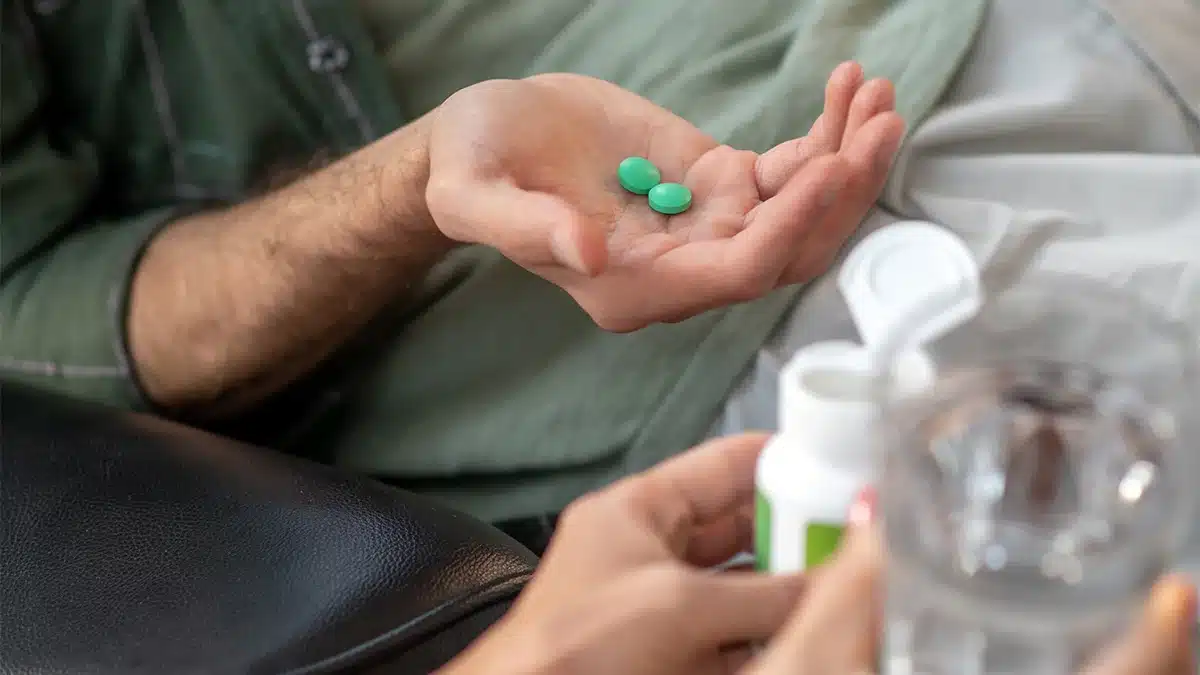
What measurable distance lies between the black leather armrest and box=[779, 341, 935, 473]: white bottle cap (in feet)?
0.69

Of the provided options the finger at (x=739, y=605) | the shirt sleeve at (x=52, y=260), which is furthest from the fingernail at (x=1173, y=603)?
the shirt sleeve at (x=52, y=260)

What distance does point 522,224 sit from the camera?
538mm

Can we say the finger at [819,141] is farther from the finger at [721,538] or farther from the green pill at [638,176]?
the finger at [721,538]

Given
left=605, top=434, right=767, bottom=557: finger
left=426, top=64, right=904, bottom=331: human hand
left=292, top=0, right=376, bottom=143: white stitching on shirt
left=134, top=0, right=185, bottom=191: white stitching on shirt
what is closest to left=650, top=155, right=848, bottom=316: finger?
left=426, top=64, right=904, bottom=331: human hand

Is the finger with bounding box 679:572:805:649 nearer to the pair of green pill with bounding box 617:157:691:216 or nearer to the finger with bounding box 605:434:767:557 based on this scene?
the finger with bounding box 605:434:767:557

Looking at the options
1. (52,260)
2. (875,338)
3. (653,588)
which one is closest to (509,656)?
(653,588)

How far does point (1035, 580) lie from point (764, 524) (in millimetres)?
91

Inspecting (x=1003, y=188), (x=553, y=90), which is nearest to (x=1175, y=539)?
(x=1003, y=188)

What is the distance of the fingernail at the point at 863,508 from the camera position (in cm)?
31

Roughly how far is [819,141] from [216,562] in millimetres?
395

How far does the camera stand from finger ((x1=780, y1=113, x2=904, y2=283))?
57cm

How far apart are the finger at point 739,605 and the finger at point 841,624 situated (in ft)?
0.10

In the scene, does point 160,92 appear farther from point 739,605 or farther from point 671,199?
point 739,605

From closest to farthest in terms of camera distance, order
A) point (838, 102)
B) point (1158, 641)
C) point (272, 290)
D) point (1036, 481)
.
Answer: point (1158, 641), point (1036, 481), point (838, 102), point (272, 290)
